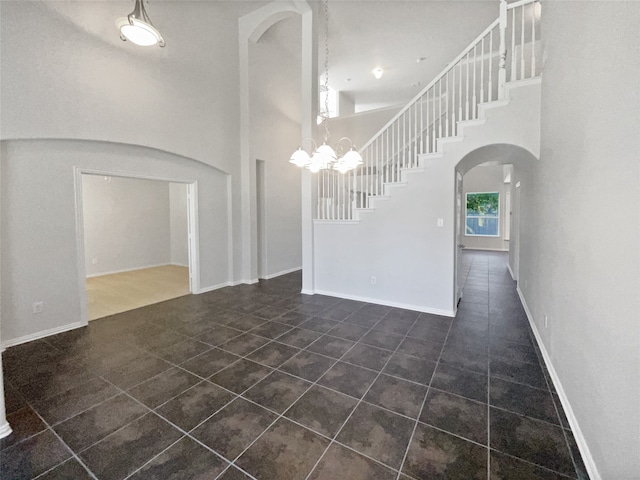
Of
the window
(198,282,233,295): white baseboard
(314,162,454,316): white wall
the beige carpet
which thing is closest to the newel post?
(314,162,454,316): white wall

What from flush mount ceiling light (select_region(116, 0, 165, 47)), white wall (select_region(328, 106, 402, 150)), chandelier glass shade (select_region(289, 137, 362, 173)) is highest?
white wall (select_region(328, 106, 402, 150))

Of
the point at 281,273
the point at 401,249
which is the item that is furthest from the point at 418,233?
the point at 281,273

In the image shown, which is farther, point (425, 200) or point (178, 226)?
point (178, 226)

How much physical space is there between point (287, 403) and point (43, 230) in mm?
3734

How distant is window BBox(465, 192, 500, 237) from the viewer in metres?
11.3

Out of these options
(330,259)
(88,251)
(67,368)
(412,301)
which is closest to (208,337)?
(67,368)

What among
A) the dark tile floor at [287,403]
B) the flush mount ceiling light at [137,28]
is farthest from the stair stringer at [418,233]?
the flush mount ceiling light at [137,28]

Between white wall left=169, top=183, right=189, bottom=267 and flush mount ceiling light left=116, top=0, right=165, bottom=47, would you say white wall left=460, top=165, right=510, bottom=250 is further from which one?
flush mount ceiling light left=116, top=0, right=165, bottom=47

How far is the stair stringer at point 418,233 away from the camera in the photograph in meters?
3.47

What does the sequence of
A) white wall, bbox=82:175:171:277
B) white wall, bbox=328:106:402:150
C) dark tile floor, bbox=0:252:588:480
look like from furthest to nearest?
white wall, bbox=328:106:402:150
white wall, bbox=82:175:171:277
dark tile floor, bbox=0:252:588:480

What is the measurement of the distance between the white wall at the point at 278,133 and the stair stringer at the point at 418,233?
2064mm

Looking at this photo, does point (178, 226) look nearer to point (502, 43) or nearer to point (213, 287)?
point (213, 287)

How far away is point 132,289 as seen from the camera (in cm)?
586

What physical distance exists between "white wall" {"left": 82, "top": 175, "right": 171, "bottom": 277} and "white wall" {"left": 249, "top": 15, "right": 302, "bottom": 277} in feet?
12.6
